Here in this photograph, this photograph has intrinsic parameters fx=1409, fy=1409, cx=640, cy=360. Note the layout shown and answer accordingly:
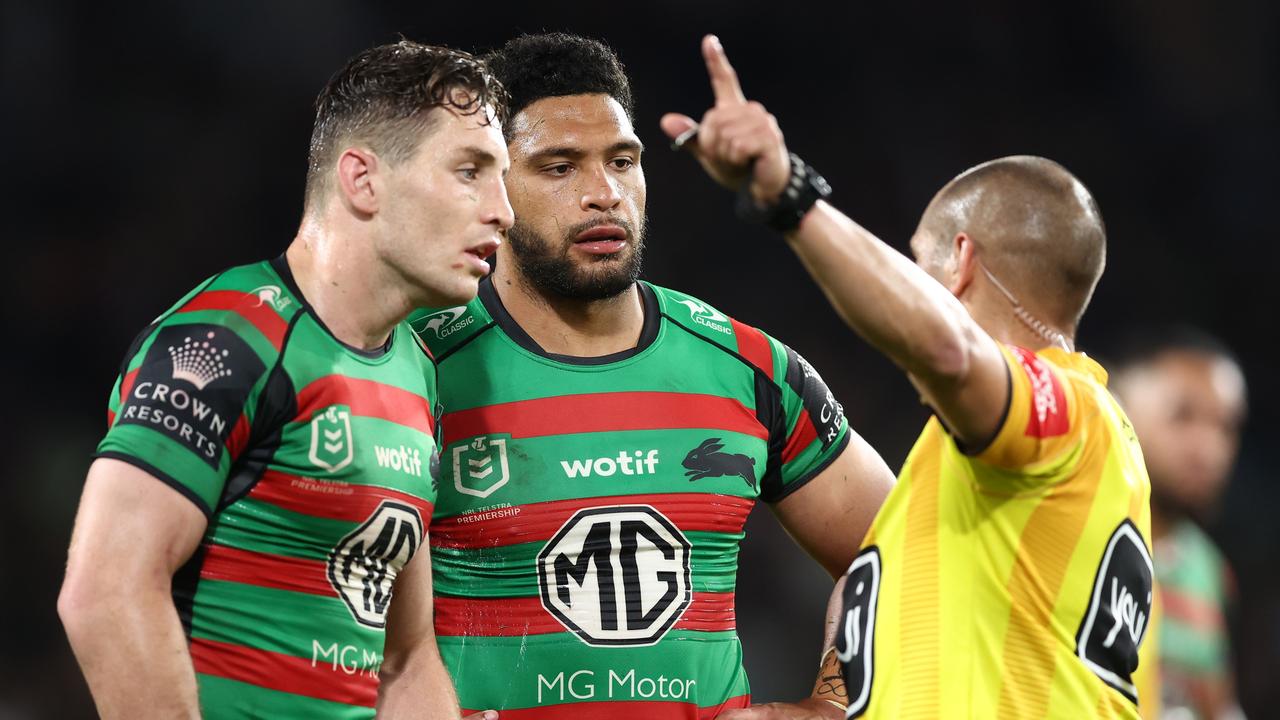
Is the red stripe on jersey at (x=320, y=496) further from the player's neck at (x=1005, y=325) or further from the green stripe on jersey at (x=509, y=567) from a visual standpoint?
the player's neck at (x=1005, y=325)

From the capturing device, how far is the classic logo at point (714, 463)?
3775 millimetres

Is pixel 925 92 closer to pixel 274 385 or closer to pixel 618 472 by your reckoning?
pixel 618 472

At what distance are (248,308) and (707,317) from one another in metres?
1.50

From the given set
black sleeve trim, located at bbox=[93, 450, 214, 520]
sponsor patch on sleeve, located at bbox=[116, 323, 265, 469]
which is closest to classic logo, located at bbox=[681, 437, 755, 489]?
sponsor patch on sleeve, located at bbox=[116, 323, 265, 469]

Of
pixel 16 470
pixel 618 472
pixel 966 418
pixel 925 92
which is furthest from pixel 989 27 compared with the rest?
pixel 966 418

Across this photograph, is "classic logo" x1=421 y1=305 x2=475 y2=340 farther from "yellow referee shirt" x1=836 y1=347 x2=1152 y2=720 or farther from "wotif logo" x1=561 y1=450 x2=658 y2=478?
"yellow referee shirt" x1=836 y1=347 x2=1152 y2=720

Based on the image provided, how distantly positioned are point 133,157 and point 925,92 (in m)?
5.85

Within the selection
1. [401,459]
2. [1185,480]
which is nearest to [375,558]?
[401,459]

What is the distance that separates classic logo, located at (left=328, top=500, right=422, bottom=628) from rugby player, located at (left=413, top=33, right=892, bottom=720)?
1.66 feet

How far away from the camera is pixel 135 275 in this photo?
8672mm

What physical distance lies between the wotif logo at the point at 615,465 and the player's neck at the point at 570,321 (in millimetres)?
323

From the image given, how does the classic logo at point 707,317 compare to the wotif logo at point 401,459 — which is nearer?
the wotif logo at point 401,459

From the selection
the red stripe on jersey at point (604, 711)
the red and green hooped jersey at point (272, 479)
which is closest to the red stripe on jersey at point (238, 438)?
the red and green hooped jersey at point (272, 479)

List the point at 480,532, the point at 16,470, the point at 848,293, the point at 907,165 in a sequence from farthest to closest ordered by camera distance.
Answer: the point at 907,165 < the point at 16,470 < the point at 480,532 < the point at 848,293
